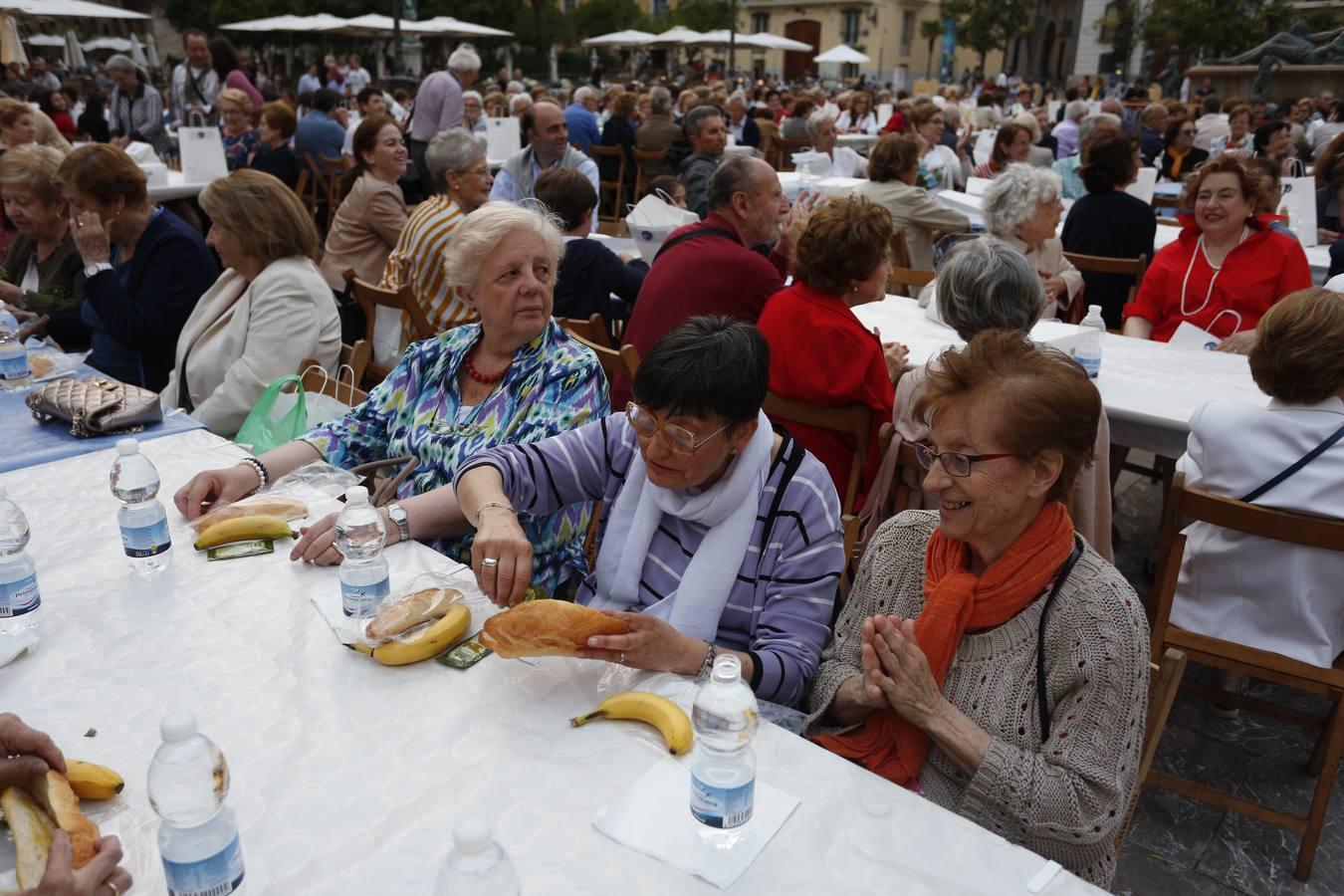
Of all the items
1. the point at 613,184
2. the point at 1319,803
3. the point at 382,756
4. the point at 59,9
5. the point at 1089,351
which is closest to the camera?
the point at 382,756

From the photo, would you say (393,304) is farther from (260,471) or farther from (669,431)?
(669,431)

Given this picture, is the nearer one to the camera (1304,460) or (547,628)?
(547,628)

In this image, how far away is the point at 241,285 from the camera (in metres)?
3.68

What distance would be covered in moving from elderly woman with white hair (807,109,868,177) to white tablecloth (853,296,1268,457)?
5802mm

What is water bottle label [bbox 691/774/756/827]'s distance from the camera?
1.28m

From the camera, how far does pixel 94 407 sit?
114 inches

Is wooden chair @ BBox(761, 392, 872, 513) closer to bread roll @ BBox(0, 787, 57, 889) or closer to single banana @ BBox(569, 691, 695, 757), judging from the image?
single banana @ BBox(569, 691, 695, 757)

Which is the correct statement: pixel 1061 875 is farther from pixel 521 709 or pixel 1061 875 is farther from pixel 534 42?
pixel 534 42

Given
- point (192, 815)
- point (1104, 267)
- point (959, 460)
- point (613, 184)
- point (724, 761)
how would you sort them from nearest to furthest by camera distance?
1. point (192, 815)
2. point (724, 761)
3. point (959, 460)
4. point (1104, 267)
5. point (613, 184)

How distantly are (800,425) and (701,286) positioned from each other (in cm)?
99

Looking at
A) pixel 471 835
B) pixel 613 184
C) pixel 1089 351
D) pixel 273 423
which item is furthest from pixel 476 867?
pixel 613 184

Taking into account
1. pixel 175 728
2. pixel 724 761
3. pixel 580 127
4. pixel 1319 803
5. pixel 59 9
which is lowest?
pixel 1319 803

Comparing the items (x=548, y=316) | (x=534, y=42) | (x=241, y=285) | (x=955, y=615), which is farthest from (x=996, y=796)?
(x=534, y=42)

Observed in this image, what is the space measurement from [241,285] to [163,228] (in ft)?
2.31
